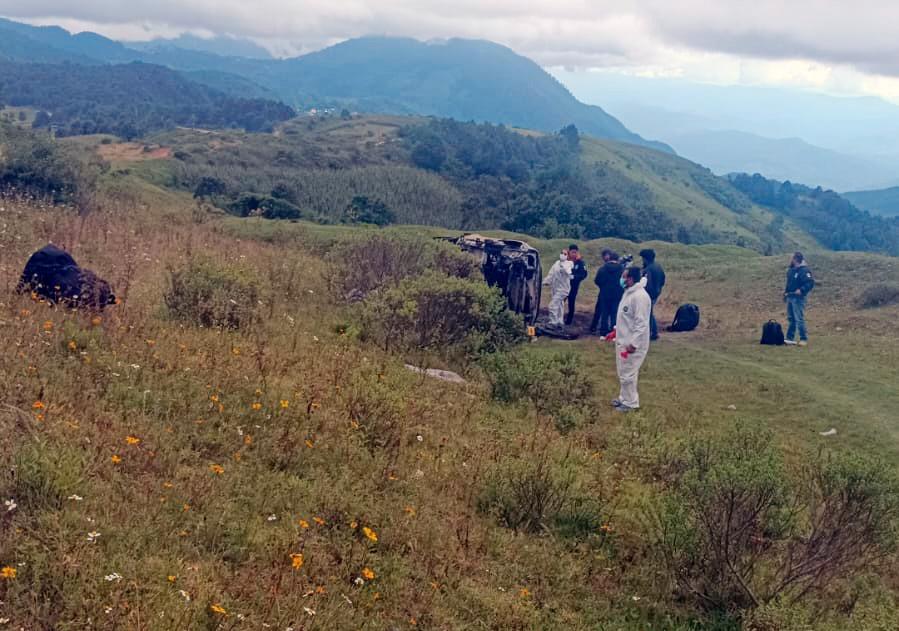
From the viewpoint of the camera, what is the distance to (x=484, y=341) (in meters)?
11.7

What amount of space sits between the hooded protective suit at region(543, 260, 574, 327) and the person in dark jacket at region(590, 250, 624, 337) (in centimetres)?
72

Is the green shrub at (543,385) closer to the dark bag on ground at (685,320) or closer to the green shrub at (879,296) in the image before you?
the dark bag on ground at (685,320)

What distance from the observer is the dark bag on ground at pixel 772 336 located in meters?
15.5

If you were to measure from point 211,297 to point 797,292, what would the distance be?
1260cm

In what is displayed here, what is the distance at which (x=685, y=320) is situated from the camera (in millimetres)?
17156

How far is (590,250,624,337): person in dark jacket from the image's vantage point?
15.0 m

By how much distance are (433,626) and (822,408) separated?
891cm

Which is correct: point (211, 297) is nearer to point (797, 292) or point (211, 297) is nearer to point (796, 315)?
point (797, 292)

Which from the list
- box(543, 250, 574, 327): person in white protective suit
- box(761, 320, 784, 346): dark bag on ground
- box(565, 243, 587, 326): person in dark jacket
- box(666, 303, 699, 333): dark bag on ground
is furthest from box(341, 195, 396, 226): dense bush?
box(761, 320, 784, 346): dark bag on ground

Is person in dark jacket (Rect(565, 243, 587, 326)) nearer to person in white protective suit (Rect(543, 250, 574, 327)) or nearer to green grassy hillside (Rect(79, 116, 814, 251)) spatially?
person in white protective suit (Rect(543, 250, 574, 327))

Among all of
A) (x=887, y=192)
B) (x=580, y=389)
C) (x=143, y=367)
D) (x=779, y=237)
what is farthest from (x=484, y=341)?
(x=887, y=192)

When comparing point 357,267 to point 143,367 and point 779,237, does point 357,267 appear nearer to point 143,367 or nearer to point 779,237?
point 143,367

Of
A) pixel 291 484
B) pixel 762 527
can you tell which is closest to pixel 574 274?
pixel 762 527

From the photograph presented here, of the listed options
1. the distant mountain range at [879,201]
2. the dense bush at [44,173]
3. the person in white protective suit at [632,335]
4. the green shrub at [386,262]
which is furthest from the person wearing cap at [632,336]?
the distant mountain range at [879,201]
